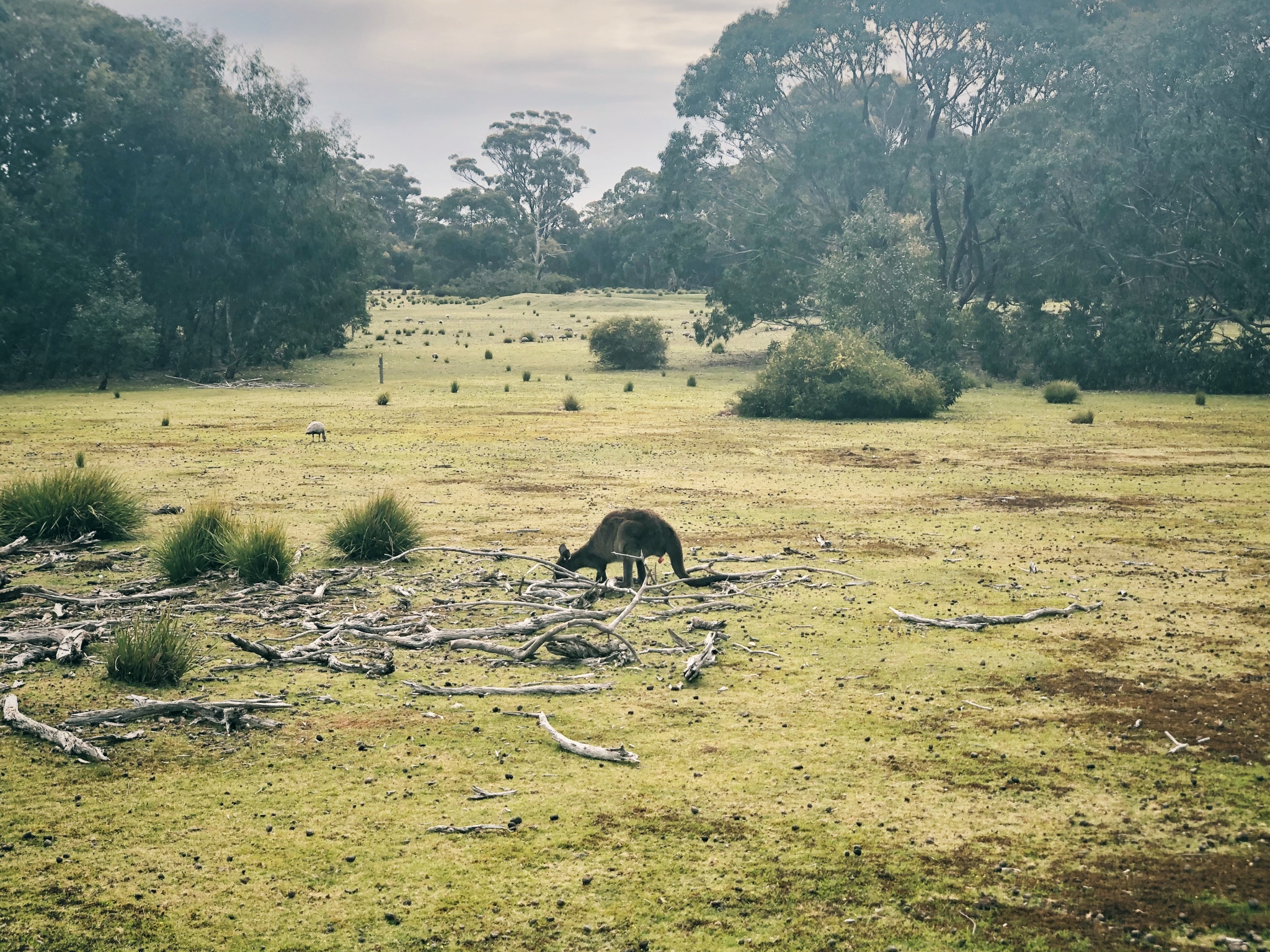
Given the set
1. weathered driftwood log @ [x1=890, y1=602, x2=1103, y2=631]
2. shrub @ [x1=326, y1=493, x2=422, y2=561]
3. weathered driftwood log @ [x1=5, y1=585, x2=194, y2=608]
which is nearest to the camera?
weathered driftwood log @ [x1=890, y1=602, x2=1103, y2=631]

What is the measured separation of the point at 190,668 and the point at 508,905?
4044mm

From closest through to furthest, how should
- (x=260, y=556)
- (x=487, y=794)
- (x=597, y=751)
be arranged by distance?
(x=487, y=794)
(x=597, y=751)
(x=260, y=556)

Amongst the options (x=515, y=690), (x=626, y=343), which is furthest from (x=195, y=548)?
(x=626, y=343)

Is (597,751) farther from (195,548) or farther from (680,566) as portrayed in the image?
(195,548)

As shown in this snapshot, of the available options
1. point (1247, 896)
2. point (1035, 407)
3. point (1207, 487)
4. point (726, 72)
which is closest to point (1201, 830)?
point (1247, 896)

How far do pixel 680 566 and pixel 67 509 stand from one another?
7277 mm

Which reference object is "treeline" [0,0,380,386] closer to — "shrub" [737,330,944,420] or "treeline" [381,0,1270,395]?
"treeline" [381,0,1270,395]

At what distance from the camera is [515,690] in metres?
7.64

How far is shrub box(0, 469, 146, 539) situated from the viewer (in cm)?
1271

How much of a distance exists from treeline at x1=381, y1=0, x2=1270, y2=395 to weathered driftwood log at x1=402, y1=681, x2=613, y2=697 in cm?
2536

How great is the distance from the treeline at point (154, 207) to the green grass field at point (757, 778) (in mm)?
26001

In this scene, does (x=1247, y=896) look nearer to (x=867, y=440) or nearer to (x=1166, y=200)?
(x=867, y=440)

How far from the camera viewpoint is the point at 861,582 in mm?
11141

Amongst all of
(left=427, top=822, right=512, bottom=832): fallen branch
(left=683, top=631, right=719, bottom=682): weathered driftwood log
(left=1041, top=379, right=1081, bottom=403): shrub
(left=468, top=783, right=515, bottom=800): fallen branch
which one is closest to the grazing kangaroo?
(left=683, top=631, right=719, bottom=682): weathered driftwood log
